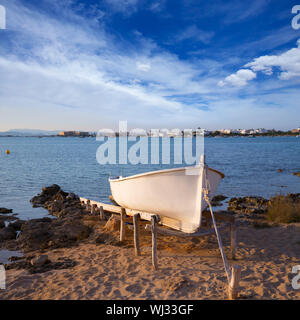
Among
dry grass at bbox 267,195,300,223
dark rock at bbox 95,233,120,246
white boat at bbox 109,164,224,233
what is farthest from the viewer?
dry grass at bbox 267,195,300,223

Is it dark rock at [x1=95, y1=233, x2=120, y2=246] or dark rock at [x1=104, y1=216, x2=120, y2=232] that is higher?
dark rock at [x1=104, y1=216, x2=120, y2=232]

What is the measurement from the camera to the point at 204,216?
724 cm

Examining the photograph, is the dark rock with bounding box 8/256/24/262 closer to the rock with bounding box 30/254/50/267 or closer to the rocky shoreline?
the rocky shoreline

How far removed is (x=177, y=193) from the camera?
6.47 metres

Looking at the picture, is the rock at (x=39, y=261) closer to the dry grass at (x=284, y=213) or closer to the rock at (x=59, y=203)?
the rock at (x=59, y=203)

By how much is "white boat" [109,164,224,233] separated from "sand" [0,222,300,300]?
1.08 m

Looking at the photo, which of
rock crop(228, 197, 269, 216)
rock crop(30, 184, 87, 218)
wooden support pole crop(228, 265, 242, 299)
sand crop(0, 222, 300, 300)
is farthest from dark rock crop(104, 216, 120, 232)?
rock crop(228, 197, 269, 216)

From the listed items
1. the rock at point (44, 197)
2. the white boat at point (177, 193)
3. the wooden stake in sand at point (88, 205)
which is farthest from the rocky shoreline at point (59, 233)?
the rock at point (44, 197)

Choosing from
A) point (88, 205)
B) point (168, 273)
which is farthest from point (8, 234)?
point (168, 273)

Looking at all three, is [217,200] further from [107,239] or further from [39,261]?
[39,261]

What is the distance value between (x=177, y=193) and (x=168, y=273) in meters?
1.93

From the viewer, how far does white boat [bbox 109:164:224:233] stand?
6160mm

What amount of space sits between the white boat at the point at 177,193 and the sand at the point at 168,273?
1.08 meters
